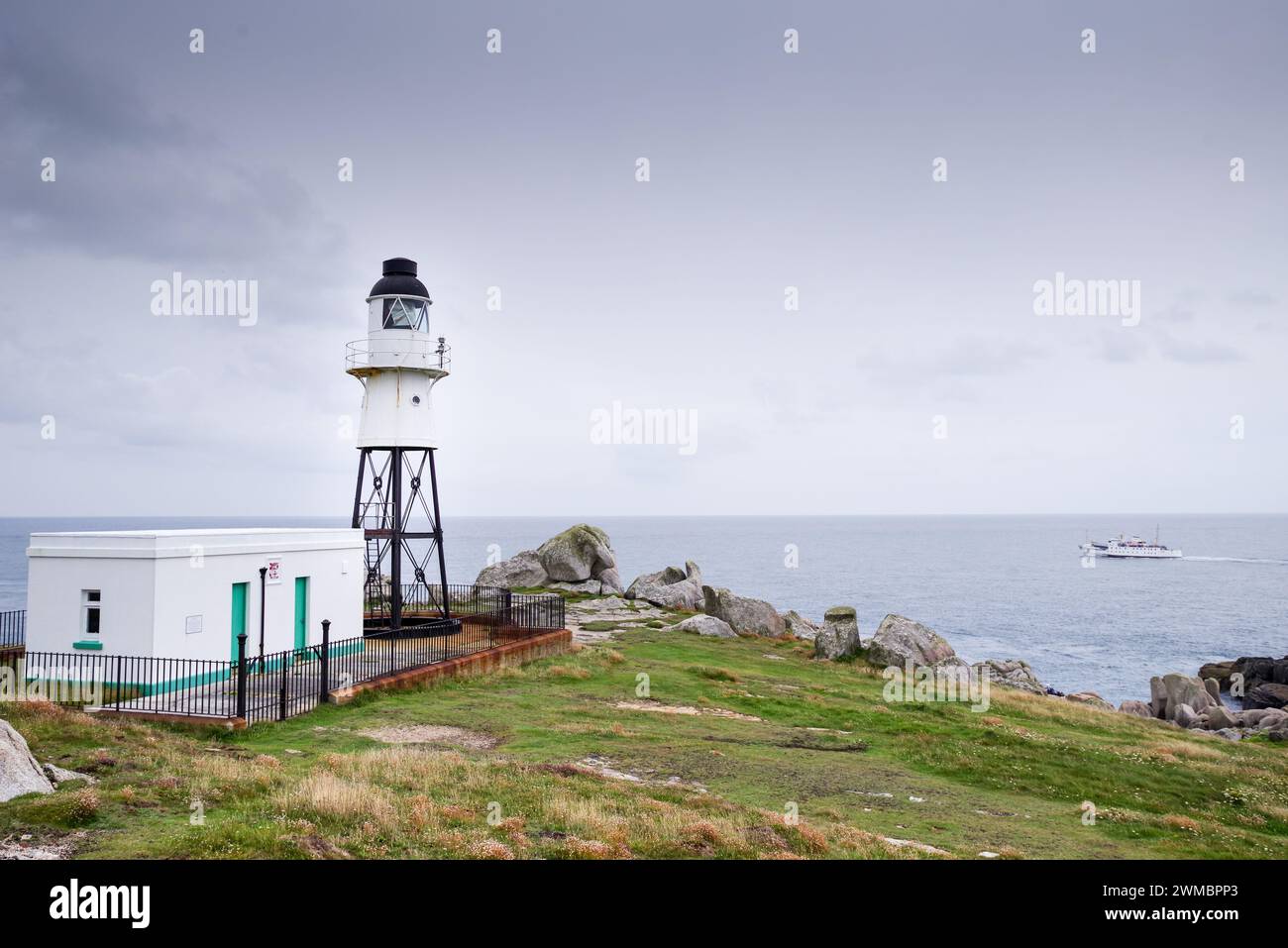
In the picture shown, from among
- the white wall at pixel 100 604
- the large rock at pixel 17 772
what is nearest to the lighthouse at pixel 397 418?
the white wall at pixel 100 604

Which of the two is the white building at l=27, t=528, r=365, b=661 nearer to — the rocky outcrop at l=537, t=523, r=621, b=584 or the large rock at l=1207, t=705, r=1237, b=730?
the rocky outcrop at l=537, t=523, r=621, b=584

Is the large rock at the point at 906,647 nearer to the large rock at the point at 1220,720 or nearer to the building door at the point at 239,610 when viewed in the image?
the large rock at the point at 1220,720

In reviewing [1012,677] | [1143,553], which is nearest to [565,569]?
[1012,677]

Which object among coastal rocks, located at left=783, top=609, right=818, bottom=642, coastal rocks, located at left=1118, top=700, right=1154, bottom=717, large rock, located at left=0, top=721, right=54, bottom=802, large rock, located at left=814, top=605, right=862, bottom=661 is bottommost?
coastal rocks, located at left=1118, top=700, right=1154, bottom=717

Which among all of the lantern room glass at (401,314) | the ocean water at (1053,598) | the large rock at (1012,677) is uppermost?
the lantern room glass at (401,314)

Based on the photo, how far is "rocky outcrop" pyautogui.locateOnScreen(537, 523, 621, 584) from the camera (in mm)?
48906

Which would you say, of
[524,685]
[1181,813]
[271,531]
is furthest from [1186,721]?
[271,531]

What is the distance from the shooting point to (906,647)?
36625 millimetres

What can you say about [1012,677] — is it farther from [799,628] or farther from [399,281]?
[399,281]

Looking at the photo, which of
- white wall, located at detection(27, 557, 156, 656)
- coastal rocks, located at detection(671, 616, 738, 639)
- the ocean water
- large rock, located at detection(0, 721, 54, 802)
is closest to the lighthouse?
white wall, located at detection(27, 557, 156, 656)

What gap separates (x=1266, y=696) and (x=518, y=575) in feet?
130

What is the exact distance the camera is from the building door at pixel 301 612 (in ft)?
78.8

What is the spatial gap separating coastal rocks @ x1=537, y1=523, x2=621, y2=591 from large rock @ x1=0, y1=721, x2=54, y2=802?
36.7m

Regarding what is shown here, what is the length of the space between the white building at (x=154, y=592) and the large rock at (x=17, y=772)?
7.86 m
